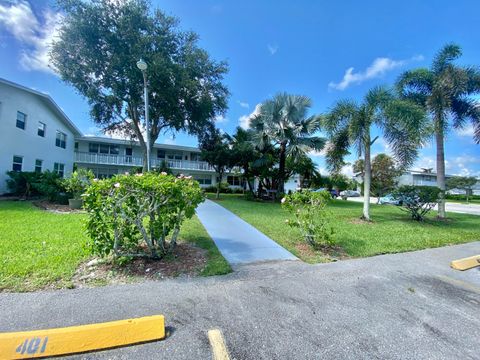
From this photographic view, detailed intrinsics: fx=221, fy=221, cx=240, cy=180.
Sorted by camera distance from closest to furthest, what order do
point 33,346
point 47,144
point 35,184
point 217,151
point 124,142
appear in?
point 33,346, point 35,184, point 47,144, point 217,151, point 124,142

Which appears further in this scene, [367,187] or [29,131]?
[29,131]

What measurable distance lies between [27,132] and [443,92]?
2286cm

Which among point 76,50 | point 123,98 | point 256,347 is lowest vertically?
point 256,347

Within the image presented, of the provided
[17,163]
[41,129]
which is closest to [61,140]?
[41,129]

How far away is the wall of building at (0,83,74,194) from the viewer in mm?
12195

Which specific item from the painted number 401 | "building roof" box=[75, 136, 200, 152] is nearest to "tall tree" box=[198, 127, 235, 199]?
"building roof" box=[75, 136, 200, 152]

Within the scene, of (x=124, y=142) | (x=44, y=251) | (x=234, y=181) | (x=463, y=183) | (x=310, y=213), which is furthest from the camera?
(x=463, y=183)

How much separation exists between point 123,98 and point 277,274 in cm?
1656

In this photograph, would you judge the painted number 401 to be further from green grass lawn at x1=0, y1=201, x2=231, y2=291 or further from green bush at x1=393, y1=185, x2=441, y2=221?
green bush at x1=393, y1=185, x2=441, y2=221

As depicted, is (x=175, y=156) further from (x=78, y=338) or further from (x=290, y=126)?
(x=78, y=338)

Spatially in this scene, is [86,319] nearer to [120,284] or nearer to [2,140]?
[120,284]

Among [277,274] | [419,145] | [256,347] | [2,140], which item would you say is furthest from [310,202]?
[2,140]

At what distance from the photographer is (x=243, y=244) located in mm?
5418

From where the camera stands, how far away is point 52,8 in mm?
13297
